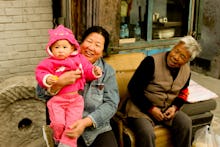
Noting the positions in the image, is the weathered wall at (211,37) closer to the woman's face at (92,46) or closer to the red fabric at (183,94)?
the red fabric at (183,94)

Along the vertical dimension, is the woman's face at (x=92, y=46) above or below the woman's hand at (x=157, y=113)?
above

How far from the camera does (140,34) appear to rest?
4.13 metres

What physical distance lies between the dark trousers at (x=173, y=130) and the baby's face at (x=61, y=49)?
38.2 inches

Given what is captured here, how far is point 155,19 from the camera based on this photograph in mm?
4242

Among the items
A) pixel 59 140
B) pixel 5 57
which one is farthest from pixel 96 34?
pixel 5 57

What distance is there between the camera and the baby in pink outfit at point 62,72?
211 centimetres

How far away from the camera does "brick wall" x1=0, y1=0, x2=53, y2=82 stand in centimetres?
350

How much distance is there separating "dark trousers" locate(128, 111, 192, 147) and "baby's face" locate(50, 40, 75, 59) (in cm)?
97

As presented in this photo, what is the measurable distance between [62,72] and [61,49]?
0.17 m

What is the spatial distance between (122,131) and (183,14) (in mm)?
2353

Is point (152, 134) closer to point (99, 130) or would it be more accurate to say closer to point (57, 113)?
point (99, 130)

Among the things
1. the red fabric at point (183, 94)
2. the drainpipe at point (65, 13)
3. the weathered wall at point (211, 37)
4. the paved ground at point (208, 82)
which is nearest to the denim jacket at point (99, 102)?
the red fabric at point (183, 94)

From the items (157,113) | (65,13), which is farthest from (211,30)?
(157,113)

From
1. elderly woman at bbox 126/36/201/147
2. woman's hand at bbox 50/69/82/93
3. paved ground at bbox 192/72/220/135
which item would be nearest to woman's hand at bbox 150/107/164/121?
elderly woman at bbox 126/36/201/147
